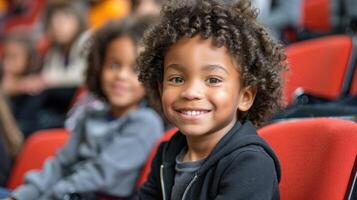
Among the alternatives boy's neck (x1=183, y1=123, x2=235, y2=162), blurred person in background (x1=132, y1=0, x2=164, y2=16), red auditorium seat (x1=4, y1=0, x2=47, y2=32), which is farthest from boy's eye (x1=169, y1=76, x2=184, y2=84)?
red auditorium seat (x1=4, y1=0, x2=47, y2=32)

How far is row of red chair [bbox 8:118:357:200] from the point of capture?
130 centimetres

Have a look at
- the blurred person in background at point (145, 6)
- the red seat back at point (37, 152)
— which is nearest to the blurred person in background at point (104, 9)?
the blurred person in background at point (145, 6)

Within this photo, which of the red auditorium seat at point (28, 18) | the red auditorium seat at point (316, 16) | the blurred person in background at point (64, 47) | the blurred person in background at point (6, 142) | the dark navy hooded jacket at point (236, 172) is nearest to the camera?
the dark navy hooded jacket at point (236, 172)

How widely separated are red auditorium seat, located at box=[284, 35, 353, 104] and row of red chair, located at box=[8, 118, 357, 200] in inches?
32.1

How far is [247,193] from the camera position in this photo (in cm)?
122

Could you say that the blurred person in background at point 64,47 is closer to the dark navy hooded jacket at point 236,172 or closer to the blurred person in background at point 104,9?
the blurred person in background at point 104,9

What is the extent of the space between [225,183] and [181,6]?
1.24ft

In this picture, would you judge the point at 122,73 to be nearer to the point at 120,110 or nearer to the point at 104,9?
the point at 120,110

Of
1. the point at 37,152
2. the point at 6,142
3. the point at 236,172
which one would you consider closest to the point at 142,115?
the point at 37,152

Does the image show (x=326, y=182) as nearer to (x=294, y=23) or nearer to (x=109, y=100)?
(x=109, y=100)

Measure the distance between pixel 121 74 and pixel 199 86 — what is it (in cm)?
80

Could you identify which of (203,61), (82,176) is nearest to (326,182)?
(203,61)

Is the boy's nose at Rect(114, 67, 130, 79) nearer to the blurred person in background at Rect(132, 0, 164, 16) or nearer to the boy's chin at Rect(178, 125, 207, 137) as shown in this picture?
the boy's chin at Rect(178, 125, 207, 137)

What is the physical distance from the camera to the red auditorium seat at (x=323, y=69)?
234cm
